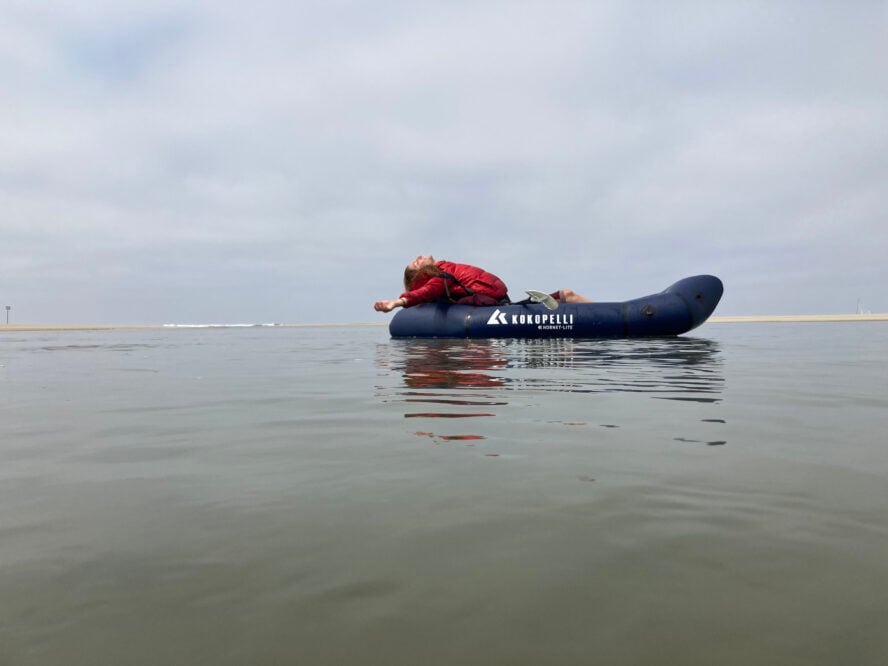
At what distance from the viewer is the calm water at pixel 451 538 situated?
1.03 m

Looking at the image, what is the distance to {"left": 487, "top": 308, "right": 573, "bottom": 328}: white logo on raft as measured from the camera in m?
11.1

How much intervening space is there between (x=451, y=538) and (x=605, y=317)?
1024 centimetres

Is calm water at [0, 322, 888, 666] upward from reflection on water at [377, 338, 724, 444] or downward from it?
downward

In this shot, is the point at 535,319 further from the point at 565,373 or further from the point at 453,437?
the point at 453,437

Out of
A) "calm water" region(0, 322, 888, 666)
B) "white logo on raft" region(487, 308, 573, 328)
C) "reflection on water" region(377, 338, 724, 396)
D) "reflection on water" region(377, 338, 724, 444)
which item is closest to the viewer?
"calm water" region(0, 322, 888, 666)

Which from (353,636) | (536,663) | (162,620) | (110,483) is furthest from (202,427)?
(536,663)

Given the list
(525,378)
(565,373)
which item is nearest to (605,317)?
(565,373)

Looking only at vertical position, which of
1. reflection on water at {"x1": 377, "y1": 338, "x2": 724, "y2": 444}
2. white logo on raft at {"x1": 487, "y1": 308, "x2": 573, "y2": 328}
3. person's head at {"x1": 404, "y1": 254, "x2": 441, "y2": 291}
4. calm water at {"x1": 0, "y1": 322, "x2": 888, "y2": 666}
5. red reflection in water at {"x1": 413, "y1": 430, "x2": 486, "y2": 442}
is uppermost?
person's head at {"x1": 404, "y1": 254, "x2": 441, "y2": 291}

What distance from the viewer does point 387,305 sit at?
1199 centimetres

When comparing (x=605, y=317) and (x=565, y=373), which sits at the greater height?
(x=605, y=317)

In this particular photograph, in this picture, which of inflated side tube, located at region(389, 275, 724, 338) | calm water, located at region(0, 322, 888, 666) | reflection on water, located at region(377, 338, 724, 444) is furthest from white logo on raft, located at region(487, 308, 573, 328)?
calm water, located at region(0, 322, 888, 666)

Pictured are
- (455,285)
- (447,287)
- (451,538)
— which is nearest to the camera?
(451,538)

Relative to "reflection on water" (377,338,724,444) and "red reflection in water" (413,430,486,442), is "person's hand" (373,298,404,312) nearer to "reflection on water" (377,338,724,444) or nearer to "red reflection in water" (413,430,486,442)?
"reflection on water" (377,338,724,444)

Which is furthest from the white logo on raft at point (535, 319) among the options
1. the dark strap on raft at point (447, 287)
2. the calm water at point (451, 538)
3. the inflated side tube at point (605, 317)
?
the calm water at point (451, 538)
